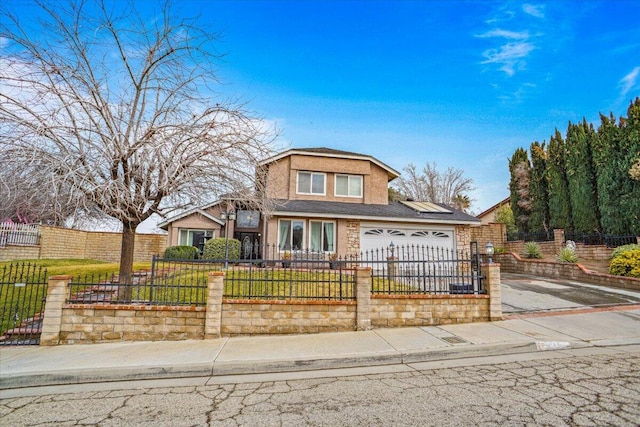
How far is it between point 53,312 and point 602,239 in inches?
930

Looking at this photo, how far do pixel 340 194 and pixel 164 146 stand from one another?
1242 centimetres

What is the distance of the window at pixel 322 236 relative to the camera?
1661 centimetres

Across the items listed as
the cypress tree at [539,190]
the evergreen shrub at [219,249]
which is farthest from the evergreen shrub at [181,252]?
the cypress tree at [539,190]

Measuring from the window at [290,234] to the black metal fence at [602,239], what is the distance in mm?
14548

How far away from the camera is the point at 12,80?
23.3 feet

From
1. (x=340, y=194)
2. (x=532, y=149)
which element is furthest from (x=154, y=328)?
(x=532, y=149)

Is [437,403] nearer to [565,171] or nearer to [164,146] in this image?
[164,146]

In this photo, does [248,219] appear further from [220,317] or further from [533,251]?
[533,251]

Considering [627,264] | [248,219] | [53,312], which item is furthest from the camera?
[248,219]

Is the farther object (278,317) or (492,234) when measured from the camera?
(492,234)

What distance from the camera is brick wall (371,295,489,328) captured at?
7.48m

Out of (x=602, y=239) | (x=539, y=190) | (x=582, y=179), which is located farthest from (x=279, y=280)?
(x=539, y=190)

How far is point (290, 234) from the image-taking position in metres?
16.5

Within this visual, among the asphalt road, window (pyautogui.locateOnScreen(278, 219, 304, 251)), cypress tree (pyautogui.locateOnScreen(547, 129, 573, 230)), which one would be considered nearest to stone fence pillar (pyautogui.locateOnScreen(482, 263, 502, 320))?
the asphalt road
